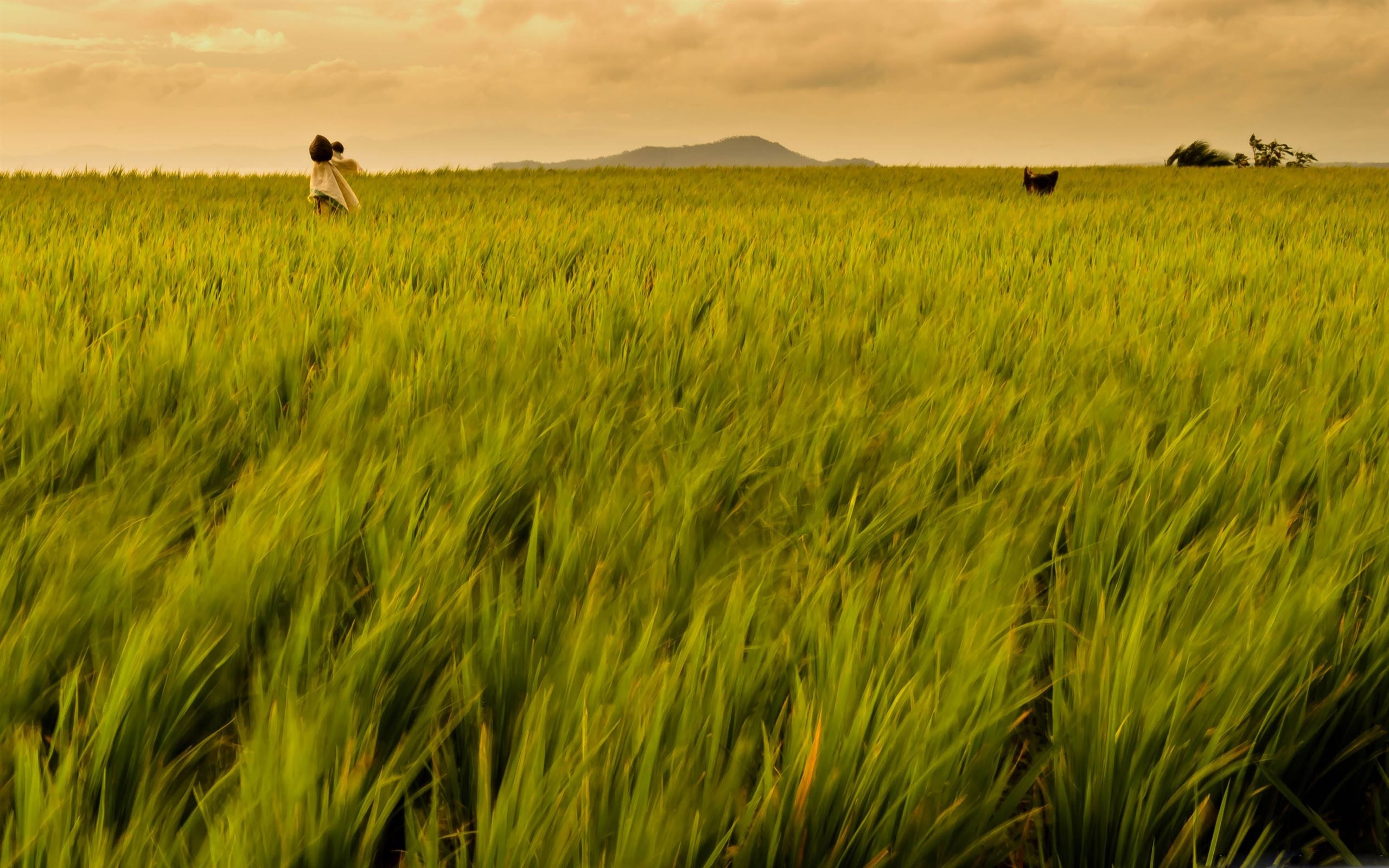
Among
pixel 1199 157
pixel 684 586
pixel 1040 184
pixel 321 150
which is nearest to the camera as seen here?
pixel 684 586

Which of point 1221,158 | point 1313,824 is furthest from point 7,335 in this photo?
point 1221,158

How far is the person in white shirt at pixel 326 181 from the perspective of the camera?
5176 mm

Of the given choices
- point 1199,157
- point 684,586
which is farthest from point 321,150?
point 1199,157

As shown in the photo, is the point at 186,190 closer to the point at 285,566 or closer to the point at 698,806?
the point at 285,566

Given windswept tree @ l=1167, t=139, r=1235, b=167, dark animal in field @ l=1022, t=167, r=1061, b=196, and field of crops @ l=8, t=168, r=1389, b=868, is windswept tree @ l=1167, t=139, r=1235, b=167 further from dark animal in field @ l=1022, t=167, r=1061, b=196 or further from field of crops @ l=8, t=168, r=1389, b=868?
field of crops @ l=8, t=168, r=1389, b=868

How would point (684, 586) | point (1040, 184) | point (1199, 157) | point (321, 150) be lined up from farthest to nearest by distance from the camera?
point (1199, 157) < point (1040, 184) < point (321, 150) < point (684, 586)

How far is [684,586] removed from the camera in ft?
2.65

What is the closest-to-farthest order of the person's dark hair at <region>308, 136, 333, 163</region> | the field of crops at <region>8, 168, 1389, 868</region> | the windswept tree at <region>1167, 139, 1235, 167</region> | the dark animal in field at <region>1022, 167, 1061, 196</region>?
the field of crops at <region>8, 168, 1389, 868</region>
the person's dark hair at <region>308, 136, 333, 163</region>
the dark animal in field at <region>1022, 167, 1061, 196</region>
the windswept tree at <region>1167, 139, 1235, 167</region>

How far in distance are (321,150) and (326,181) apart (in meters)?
0.18

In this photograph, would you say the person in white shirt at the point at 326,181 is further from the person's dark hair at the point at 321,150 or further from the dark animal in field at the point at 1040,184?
the dark animal in field at the point at 1040,184

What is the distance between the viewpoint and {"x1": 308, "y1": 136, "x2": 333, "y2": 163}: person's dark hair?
5.16 meters

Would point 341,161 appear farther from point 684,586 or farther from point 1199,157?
point 1199,157

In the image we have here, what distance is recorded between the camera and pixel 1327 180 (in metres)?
10.3

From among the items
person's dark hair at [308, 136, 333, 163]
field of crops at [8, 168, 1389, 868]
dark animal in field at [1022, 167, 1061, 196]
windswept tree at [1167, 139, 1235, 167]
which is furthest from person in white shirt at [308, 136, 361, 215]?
windswept tree at [1167, 139, 1235, 167]
